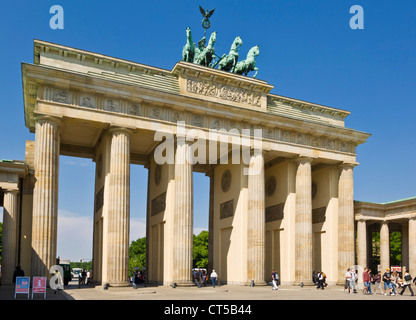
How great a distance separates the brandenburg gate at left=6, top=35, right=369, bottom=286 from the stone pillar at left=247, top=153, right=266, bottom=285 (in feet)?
0.28

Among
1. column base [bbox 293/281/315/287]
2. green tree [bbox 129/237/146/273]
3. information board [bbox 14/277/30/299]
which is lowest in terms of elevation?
green tree [bbox 129/237/146/273]

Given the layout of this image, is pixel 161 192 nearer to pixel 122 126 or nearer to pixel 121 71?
pixel 122 126

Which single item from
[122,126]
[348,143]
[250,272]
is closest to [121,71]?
[122,126]

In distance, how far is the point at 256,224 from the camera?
1491 inches

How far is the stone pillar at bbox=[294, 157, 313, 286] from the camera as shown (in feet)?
130

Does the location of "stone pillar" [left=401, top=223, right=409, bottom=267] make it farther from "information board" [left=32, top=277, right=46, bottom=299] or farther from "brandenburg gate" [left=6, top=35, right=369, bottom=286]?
"information board" [left=32, top=277, right=46, bottom=299]

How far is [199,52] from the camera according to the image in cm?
4016

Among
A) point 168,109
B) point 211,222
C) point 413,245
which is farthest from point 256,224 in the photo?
point 413,245

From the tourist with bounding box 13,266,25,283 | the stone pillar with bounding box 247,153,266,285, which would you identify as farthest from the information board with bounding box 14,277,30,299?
the stone pillar with bounding box 247,153,266,285

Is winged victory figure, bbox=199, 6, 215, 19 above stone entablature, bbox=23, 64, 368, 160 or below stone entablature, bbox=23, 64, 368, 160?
above

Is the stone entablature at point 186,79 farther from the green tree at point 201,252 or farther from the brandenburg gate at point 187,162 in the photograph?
the green tree at point 201,252
